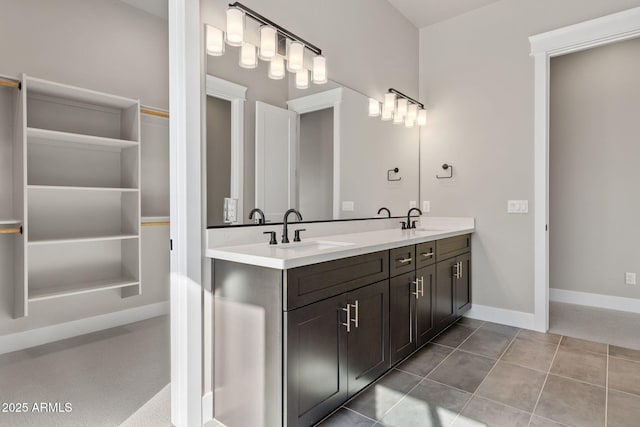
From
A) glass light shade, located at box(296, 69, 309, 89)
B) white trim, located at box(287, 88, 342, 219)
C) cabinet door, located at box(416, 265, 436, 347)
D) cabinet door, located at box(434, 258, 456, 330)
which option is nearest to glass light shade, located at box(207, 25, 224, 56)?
glass light shade, located at box(296, 69, 309, 89)

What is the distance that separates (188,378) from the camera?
1.73 meters

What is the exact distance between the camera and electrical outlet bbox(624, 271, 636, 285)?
360cm

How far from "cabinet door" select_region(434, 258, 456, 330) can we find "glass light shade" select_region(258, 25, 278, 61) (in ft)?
6.33

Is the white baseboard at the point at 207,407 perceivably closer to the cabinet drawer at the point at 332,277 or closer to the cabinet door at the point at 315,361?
the cabinet door at the point at 315,361

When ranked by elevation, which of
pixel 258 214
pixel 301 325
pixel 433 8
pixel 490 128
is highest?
pixel 433 8

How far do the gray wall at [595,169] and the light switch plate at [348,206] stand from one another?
2.74 metres

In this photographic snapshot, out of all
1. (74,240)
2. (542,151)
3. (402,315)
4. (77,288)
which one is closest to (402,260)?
(402,315)

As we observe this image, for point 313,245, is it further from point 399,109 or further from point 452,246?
point 399,109

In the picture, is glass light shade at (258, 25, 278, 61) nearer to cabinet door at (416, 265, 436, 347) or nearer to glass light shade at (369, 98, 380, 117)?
glass light shade at (369, 98, 380, 117)

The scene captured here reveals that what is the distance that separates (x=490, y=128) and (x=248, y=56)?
2.43 metres

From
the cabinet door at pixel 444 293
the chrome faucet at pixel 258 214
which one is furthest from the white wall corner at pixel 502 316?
the chrome faucet at pixel 258 214

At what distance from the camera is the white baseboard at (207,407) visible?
1789 millimetres

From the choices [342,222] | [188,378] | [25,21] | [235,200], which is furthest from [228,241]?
[25,21]

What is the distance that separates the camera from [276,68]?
2201 mm
